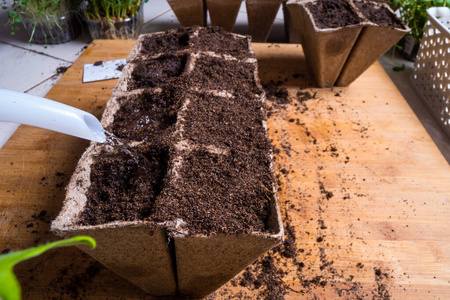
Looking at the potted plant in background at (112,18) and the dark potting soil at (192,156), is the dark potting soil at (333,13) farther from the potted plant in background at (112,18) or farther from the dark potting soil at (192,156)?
the potted plant in background at (112,18)

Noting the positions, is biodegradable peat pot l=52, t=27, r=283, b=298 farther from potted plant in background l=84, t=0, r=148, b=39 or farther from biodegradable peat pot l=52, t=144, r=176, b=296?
potted plant in background l=84, t=0, r=148, b=39

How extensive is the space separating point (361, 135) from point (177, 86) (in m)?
0.84

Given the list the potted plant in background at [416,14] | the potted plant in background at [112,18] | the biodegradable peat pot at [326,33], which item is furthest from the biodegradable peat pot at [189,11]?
the potted plant in background at [416,14]

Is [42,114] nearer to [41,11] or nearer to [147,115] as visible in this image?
[147,115]

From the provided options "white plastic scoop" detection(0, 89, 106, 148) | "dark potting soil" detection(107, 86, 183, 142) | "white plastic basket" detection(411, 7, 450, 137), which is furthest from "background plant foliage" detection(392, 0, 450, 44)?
"white plastic scoop" detection(0, 89, 106, 148)

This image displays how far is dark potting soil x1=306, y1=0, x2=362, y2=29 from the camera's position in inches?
58.2

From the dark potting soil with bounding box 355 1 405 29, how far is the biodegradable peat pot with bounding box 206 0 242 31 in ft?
2.15

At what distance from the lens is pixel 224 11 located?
1.88 metres

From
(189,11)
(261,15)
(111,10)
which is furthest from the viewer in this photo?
(111,10)

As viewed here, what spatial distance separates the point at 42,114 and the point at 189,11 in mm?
1386

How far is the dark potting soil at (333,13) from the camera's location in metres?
1.48

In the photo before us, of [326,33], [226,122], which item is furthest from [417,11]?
[226,122]

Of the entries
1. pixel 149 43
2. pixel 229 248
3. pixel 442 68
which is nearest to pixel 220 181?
pixel 229 248

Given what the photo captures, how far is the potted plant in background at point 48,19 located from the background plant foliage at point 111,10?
156 millimetres
